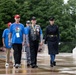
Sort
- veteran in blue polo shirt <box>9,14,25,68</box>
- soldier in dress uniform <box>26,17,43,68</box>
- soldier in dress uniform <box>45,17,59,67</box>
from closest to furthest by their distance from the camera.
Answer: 1. veteran in blue polo shirt <box>9,14,25,68</box>
2. soldier in dress uniform <box>26,17,43,68</box>
3. soldier in dress uniform <box>45,17,59,67</box>

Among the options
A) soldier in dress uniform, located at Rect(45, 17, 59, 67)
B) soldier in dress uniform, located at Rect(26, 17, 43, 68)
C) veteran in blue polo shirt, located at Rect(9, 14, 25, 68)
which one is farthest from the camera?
soldier in dress uniform, located at Rect(45, 17, 59, 67)

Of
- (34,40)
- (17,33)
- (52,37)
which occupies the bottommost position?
(34,40)

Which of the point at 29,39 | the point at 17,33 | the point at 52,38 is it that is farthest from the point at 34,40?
the point at 52,38

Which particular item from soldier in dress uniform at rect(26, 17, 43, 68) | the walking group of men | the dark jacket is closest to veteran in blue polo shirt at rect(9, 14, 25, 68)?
the walking group of men

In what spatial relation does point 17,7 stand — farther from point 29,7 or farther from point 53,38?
point 53,38

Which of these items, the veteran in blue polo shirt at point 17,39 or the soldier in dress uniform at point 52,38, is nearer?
the veteran in blue polo shirt at point 17,39

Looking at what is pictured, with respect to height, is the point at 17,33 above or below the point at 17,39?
above

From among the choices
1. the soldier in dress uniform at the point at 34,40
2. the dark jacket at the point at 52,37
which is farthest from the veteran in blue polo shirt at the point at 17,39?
the dark jacket at the point at 52,37

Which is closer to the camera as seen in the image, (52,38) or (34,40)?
(34,40)

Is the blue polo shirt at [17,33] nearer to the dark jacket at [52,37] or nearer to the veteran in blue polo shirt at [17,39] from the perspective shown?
the veteran in blue polo shirt at [17,39]

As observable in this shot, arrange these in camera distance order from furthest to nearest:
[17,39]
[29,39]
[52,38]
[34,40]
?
[52,38] < [29,39] < [34,40] < [17,39]

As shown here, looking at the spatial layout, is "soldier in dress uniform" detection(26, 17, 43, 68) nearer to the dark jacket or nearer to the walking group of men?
the walking group of men

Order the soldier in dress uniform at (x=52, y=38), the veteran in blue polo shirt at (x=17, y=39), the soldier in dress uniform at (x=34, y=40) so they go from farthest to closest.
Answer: the soldier in dress uniform at (x=52, y=38)
the soldier in dress uniform at (x=34, y=40)
the veteran in blue polo shirt at (x=17, y=39)

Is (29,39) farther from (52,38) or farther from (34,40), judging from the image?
(52,38)
